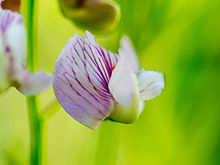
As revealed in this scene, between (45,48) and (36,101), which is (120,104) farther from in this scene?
(45,48)

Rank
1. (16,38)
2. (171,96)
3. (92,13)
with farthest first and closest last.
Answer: (171,96) < (92,13) < (16,38)

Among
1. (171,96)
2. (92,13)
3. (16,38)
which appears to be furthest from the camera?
(171,96)

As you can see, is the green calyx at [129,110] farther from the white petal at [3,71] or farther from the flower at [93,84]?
the white petal at [3,71]

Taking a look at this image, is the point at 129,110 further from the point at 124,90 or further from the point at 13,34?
the point at 13,34

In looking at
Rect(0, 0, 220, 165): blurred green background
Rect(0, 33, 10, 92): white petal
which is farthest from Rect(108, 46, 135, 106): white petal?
Rect(0, 0, 220, 165): blurred green background

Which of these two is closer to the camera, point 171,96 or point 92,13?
point 92,13

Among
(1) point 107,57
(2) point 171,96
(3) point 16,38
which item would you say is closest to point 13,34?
(3) point 16,38

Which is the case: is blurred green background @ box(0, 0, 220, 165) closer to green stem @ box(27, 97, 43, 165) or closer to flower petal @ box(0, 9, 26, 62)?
green stem @ box(27, 97, 43, 165)
